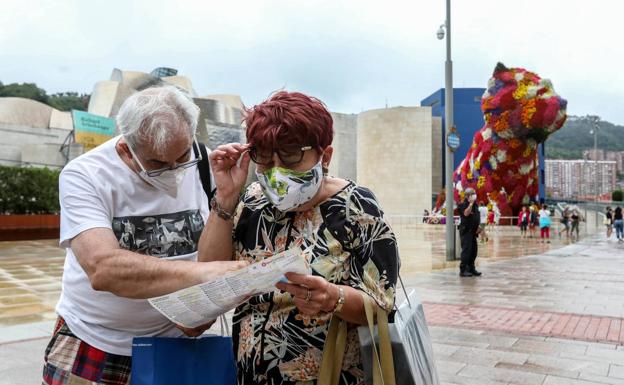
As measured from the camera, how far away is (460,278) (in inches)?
380

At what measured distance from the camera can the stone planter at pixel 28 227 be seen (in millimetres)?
18234

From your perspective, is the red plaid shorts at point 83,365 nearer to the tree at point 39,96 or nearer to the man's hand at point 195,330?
the man's hand at point 195,330

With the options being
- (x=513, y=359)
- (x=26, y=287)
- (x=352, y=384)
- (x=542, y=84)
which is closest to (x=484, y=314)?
(x=513, y=359)

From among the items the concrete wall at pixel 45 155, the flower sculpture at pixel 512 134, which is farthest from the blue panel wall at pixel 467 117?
the concrete wall at pixel 45 155

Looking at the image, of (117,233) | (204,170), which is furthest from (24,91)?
(117,233)

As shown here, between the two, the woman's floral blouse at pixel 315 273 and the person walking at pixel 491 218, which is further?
the person walking at pixel 491 218

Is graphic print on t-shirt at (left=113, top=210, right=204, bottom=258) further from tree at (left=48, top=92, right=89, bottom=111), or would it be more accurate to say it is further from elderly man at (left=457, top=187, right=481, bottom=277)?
tree at (left=48, top=92, right=89, bottom=111)

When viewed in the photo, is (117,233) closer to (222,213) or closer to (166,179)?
(166,179)

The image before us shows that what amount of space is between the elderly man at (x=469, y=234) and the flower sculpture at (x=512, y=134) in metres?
16.7

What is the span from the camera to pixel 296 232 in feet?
5.09

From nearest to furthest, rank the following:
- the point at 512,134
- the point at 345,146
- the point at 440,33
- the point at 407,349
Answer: the point at 407,349
the point at 440,33
the point at 512,134
the point at 345,146

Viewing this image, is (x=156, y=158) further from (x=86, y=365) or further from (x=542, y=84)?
(x=542, y=84)

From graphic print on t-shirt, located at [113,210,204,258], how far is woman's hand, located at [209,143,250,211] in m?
0.19

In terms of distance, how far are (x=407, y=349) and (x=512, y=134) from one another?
86.1 feet
